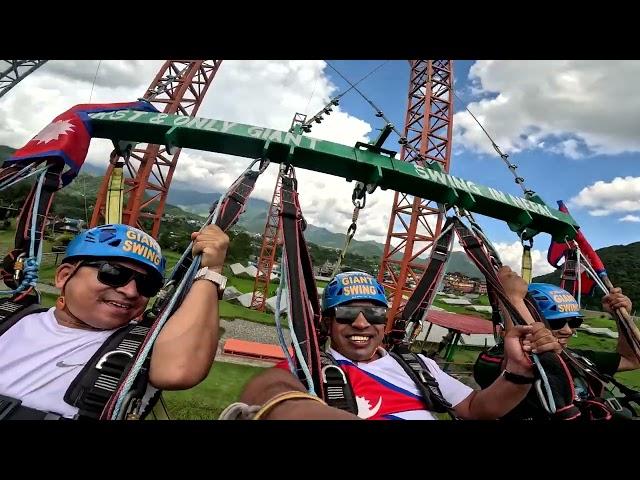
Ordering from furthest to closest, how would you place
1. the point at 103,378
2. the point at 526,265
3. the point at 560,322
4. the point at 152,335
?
the point at 560,322
the point at 526,265
the point at 103,378
the point at 152,335

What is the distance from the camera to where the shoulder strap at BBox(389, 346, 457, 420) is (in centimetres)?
238

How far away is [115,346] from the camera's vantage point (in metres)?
1.93

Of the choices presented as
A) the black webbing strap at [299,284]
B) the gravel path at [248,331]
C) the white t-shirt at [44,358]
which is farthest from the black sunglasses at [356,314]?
the gravel path at [248,331]

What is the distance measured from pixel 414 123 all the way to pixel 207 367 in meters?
20.6

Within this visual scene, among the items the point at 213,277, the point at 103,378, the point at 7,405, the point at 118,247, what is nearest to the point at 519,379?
the point at 213,277

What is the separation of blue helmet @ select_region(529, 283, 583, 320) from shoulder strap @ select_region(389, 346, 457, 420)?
167 cm

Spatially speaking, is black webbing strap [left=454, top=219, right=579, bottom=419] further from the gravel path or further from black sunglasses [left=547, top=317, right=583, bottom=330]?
the gravel path

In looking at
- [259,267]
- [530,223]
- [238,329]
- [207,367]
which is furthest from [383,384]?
[259,267]

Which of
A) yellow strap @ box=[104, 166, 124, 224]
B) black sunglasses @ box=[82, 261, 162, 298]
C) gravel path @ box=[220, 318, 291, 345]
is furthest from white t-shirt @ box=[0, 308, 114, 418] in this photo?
gravel path @ box=[220, 318, 291, 345]

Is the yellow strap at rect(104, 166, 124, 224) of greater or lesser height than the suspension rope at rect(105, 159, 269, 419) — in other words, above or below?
above

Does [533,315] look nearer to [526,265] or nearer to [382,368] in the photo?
[526,265]

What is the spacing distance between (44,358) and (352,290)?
204cm

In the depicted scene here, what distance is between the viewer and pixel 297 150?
9.94 ft

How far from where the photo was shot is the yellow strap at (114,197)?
3.08 metres
